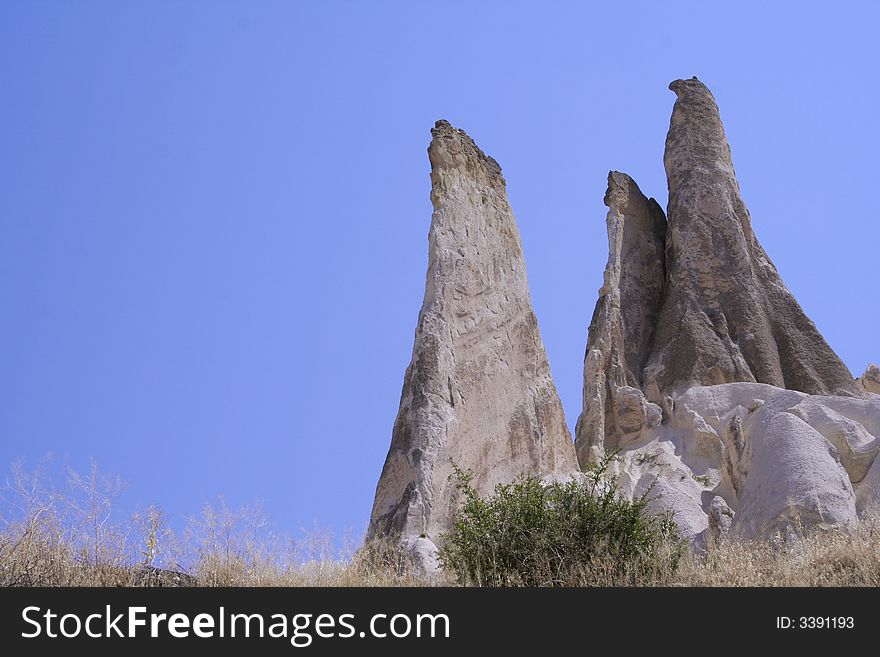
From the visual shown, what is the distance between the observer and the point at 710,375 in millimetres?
20891

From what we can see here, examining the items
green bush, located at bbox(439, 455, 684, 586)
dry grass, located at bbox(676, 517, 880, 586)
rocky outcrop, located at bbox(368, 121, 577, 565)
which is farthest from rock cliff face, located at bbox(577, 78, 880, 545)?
green bush, located at bbox(439, 455, 684, 586)

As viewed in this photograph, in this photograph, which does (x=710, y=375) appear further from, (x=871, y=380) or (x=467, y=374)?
(x=467, y=374)

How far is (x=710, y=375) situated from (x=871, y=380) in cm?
322

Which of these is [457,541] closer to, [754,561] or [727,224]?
[754,561]

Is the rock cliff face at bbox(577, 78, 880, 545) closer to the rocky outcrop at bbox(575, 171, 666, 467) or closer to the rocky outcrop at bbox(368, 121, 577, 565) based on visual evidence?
the rocky outcrop at bbox(575, 171, 666, 467)

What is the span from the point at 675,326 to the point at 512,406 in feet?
25.1

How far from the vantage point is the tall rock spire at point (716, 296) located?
20.9m

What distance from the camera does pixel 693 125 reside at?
81.6 feet

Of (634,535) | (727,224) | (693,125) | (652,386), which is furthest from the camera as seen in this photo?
(693,125)

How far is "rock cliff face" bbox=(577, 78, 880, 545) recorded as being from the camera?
13.4 metres

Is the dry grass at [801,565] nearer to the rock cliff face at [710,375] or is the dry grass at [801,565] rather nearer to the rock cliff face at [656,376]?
the rock cliff face at [656,376]

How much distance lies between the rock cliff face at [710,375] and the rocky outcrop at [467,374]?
2.22 metres

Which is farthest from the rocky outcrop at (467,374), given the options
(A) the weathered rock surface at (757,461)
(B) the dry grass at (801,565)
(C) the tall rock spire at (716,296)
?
(C) the tall rock spire at (716,296)
